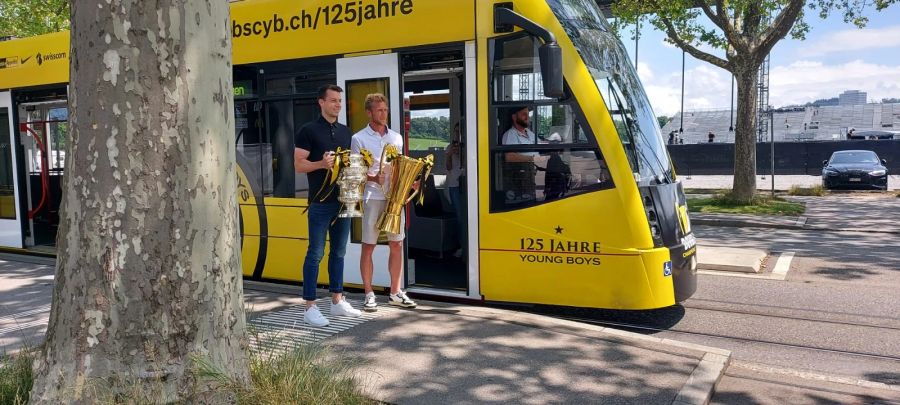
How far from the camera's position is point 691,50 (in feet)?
58.6

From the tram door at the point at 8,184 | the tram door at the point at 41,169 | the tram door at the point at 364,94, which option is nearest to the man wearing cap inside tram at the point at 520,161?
the tram door at the point at 364,94

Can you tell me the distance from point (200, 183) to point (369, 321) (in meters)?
2.70

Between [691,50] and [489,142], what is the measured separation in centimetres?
1324

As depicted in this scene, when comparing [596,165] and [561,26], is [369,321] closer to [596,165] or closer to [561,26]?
[596,165]

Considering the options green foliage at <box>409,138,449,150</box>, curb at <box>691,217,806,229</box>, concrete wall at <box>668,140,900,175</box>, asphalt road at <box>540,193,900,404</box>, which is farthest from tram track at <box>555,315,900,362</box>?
concrete wall at <box>668,140,900,175</box>

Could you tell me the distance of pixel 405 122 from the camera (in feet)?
22.8

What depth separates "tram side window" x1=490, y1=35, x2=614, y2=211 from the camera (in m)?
6.07

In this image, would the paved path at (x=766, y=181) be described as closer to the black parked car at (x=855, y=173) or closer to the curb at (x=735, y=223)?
the black parked car at (x=855, y=173)

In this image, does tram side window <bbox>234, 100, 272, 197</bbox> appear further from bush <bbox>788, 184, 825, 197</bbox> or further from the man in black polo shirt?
bush <bbox>788, 184, 825, 197</bbox>

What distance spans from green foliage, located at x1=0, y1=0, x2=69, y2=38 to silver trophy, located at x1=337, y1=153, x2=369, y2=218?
55.8 feet

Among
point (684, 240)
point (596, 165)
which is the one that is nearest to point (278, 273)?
point (596, 165)

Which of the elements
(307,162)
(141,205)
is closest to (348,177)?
(307,162)

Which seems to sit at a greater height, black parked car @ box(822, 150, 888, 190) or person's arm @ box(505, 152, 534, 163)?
person's arm @ box(505, 152, 534, 163)

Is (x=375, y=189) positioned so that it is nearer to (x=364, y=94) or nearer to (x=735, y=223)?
(x=364, y=94)
